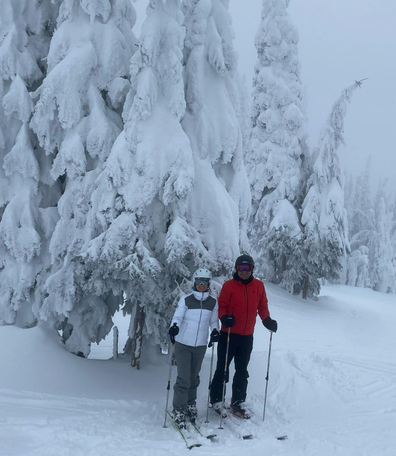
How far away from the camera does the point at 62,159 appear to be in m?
8.81

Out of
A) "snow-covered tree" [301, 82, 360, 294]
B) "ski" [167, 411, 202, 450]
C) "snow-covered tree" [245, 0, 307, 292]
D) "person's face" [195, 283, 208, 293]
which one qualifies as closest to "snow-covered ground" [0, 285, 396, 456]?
"ski" [167, 411, 202, 450]

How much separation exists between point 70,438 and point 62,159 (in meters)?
5.24

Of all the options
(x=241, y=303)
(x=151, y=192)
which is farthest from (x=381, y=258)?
(x=241, y=303)

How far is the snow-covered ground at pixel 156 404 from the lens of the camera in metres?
5.57

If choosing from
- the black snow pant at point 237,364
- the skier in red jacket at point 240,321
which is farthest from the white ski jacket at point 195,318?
the black snow pant at point 237,364

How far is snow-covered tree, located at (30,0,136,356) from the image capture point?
8.64 metres

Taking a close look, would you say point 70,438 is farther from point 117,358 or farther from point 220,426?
point 117,358

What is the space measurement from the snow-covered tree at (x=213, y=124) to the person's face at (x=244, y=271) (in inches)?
55.2

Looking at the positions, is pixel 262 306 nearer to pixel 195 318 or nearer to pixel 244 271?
pixel 244 271

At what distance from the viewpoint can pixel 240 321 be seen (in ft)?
22.7

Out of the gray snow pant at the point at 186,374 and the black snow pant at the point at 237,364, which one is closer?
the gray snow pant at the point at 186,374

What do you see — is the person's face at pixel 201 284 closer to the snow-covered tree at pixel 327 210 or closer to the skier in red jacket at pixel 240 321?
the skier in red jacket at pixel 240 321

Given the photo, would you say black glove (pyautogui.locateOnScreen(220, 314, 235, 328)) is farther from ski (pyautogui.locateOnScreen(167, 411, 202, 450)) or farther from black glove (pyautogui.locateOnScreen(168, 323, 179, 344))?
ski (pyautogui.locateOnScreen(167, 411, 202, 450))

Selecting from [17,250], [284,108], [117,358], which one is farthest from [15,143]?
[284,108]
